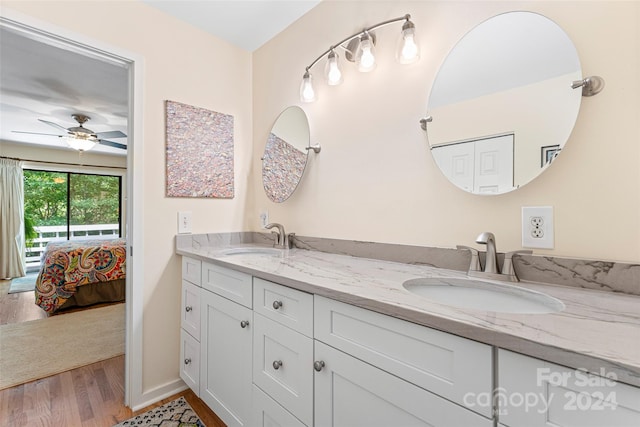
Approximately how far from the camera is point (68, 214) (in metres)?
5.26

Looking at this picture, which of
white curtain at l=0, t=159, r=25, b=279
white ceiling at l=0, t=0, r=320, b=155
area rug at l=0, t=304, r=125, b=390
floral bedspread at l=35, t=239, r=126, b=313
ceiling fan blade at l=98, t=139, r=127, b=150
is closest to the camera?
white ceiling at l=0, t=0, r=320, b=155

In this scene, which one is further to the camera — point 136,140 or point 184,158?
point 184,158

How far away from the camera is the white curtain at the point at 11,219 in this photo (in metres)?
4.40

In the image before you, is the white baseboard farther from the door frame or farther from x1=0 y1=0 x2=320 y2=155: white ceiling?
x1=0 y1=0 x2=320 y2=155: white ceiling

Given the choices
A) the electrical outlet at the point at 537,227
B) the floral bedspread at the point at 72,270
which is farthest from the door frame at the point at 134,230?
the floral bedspread at the point at 72,270

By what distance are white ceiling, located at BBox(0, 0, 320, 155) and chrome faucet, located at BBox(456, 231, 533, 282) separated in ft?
5.29

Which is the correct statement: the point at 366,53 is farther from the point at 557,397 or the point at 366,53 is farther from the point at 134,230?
the point at 134,230

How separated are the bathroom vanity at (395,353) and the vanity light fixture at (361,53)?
2.96 ft

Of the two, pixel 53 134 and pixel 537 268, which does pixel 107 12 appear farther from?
pixel 53 134

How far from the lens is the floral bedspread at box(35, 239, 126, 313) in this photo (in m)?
3.01

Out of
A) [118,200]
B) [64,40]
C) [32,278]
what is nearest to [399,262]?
[64,40]

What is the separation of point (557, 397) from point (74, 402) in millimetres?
2317

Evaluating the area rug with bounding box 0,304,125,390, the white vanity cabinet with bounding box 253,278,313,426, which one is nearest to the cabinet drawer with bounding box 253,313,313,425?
the white vanity cabinet with bounding box 253,278,313,426

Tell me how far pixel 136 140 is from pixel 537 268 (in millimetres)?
1969
